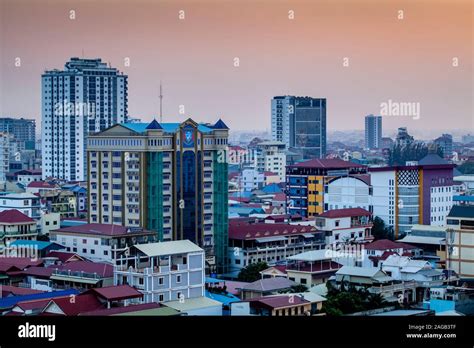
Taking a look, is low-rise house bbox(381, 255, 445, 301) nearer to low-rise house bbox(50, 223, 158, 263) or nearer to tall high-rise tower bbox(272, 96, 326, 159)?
low-rise house bbox(50, 223, 158, 263)

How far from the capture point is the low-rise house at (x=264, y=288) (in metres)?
6.46

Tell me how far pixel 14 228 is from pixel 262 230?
1910 millimetres

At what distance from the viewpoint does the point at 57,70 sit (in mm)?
15938

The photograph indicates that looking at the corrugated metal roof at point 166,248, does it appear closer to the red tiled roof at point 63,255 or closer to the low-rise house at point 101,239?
the low-rise house at point 101,239

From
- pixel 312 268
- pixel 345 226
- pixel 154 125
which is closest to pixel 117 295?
pixel 312 268

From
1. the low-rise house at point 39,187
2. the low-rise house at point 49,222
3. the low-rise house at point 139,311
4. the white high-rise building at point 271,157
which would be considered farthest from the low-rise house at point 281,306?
the white high-rise building at point 271,157

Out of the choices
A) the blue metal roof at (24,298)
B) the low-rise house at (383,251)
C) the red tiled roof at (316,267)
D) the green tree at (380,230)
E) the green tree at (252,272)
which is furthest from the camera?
the green tree at (380,230)

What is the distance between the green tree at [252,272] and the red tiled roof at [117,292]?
2.09m

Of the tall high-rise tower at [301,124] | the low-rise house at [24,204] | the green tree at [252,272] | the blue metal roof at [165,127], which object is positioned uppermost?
the tall high-rise tower at [301,124]

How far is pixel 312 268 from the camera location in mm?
7461

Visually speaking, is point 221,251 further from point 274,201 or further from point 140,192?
point 274,201

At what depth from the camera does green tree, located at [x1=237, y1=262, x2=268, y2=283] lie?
7828 mm

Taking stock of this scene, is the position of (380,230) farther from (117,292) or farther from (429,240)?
(117,292)
